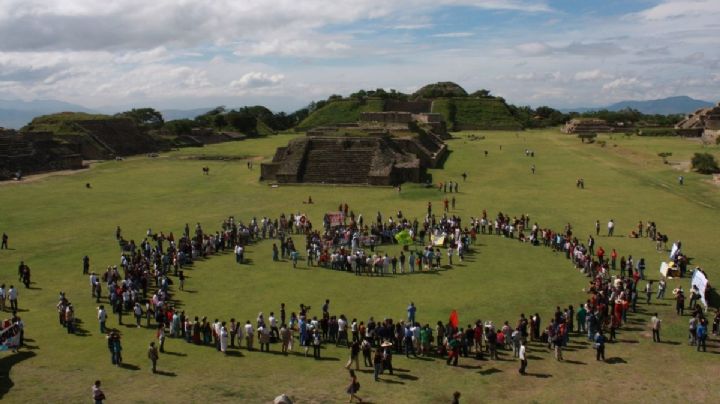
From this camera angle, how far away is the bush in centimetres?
4019

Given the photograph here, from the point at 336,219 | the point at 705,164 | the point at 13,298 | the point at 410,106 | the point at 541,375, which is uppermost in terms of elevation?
the point at 410,106

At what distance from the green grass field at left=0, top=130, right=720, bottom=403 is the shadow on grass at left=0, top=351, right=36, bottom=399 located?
0.18 feet

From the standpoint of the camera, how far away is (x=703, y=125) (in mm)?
74312

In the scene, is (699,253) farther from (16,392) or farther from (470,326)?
(16,392)

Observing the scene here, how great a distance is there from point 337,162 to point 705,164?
25.3 meters

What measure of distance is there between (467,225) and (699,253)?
9.16 m

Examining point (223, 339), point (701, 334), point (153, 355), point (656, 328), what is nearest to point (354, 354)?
point (223, 339)

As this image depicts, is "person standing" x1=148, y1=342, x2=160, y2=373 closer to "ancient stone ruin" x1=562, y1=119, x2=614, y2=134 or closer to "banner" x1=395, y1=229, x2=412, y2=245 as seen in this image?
"banner" x1=395, y1=229, x2=412, y2=245

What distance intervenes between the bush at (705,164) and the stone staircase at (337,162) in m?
22.6

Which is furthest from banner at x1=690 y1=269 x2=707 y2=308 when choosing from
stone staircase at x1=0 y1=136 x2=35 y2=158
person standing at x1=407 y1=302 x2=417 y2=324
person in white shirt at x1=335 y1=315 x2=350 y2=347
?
stone staircase at x1=0 y1=136 x2=35 y2=158

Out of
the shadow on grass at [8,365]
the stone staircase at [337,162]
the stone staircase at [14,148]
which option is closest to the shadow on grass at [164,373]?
the shadow on grass at [8,365]

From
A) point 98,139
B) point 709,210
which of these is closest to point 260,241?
point 709,210

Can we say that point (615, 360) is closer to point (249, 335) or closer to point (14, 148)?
point (249, 335)

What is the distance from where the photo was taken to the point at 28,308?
55.9ft
